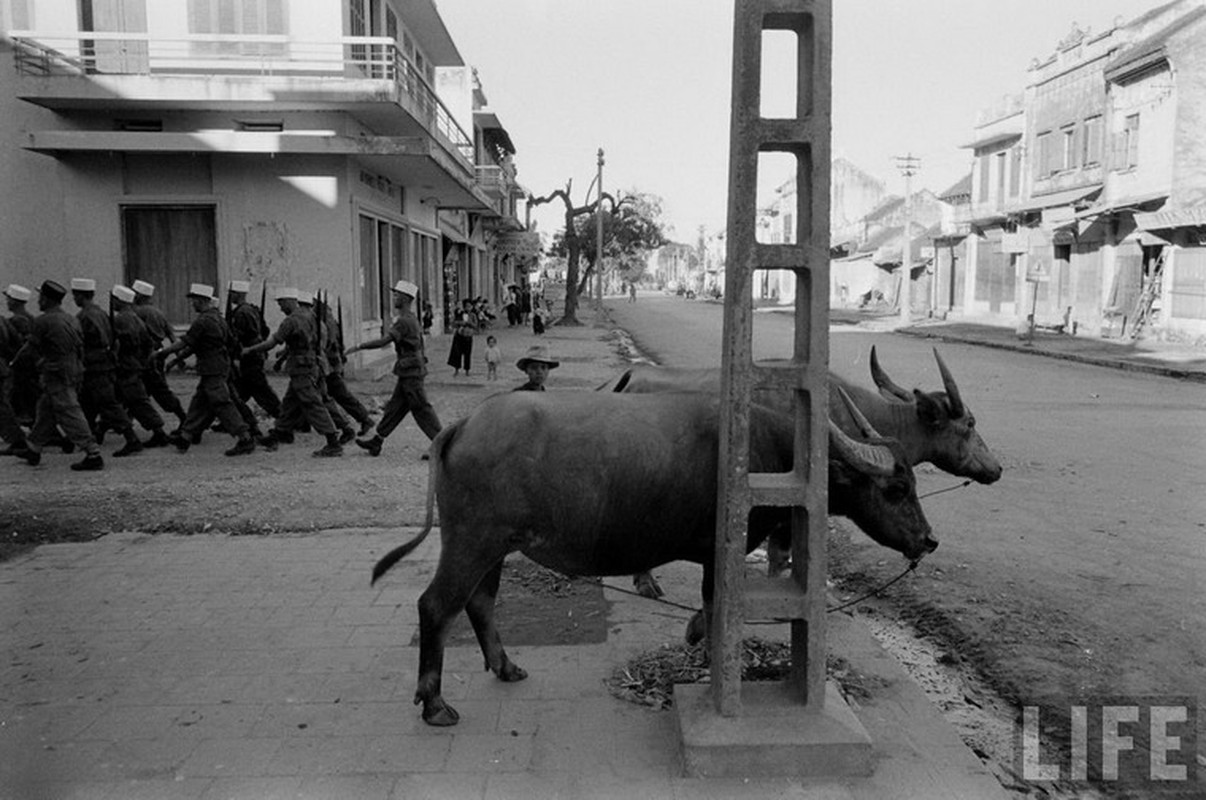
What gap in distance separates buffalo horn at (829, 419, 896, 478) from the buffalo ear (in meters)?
1.63

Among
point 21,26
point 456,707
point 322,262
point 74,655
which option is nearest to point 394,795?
point 456,707

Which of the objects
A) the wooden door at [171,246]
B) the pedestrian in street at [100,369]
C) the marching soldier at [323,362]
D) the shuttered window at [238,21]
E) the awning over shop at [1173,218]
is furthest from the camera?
the awning over shop at [1173,218]

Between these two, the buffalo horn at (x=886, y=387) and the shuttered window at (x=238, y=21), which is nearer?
the buffalo horn at (x=886, y=387)

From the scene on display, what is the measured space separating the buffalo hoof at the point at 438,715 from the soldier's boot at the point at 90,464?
676 cm

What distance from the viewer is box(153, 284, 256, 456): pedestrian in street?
1009 centimetres

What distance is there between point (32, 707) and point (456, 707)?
1.89 m

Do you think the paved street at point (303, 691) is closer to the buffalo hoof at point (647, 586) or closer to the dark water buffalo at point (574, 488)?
the buffalo hoof at point (647, 586)

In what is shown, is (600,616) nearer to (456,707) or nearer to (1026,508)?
(456,707)

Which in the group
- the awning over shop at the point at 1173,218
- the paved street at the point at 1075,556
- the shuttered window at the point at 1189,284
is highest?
the awning over shop at the point at 1173,218

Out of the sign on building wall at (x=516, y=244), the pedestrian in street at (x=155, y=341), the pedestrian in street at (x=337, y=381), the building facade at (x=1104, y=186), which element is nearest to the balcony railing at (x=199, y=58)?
the pedestrian in street at (x=155, y=341)

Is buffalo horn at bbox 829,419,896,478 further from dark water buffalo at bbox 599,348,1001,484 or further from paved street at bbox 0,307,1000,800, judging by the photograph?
dark water buffalo at bbox 599,348,1001,484

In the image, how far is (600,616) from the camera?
556 cm

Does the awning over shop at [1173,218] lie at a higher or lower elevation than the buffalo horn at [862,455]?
higher

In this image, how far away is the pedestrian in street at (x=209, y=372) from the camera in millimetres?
10094
